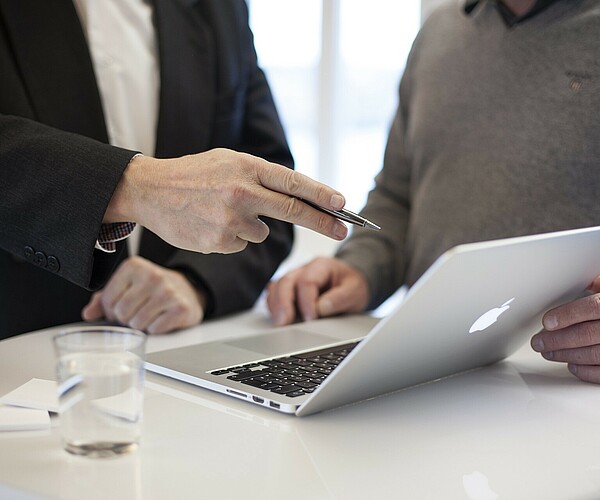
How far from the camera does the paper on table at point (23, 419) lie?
0.75 m

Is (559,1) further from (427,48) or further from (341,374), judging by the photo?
(341,374)

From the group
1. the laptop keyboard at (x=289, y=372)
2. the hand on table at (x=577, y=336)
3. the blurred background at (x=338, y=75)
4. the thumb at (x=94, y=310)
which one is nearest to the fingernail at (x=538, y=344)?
the hand on table at (x=577, y=336)

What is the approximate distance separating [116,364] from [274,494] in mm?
174

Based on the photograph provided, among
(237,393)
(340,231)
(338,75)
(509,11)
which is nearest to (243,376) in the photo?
(237,393)

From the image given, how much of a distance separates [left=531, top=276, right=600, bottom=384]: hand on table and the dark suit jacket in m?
0.54

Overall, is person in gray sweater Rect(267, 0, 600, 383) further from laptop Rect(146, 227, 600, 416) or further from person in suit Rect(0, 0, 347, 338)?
laptop Rect(146, 227, 600, 416)

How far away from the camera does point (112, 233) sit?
3.39 ft

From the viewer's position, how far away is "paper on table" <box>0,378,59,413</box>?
2.59 feet

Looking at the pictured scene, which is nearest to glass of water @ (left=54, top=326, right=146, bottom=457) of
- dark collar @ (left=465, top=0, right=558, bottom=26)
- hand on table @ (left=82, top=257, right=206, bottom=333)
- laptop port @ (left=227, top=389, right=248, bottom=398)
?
laptop port @ (left=227, top=389, right=248, bottom=398)

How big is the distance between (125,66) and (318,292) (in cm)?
53

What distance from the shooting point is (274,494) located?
0.63 m

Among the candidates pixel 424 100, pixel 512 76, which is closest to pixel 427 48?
pixel 424 100

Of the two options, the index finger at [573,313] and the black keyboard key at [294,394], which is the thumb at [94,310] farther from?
the index finger at [573,313]

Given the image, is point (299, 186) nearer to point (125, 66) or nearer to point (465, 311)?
point (465, 311)
